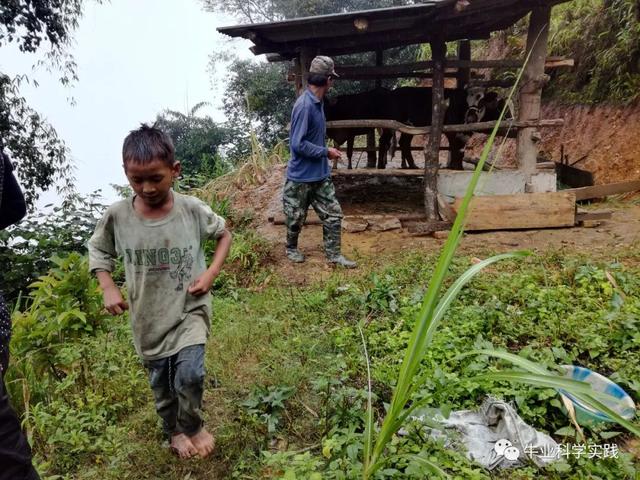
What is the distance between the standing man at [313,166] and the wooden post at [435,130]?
179cm

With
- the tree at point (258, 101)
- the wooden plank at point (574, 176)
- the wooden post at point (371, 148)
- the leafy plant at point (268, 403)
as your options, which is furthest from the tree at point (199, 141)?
the leafy plant at point (268, 403)

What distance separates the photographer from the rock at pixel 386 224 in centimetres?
609

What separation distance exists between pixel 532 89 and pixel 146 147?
18.1ft

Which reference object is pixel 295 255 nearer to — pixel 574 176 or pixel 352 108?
pixel 352 108

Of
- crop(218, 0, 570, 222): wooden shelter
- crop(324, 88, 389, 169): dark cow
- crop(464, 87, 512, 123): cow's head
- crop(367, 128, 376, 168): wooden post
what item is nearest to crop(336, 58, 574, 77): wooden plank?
crop(218, 0, 570, 222): wooden shelter

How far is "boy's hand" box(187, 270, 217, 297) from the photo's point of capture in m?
2.05

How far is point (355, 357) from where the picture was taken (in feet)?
9.59

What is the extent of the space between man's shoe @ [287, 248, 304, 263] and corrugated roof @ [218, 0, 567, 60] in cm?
248

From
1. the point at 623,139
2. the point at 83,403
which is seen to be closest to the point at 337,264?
the point at 83,403

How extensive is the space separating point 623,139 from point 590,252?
4052mm

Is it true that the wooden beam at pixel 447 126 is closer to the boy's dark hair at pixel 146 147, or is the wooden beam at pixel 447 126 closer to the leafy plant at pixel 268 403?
the leafy plant at pixel 268 403

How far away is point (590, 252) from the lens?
476 centimetres

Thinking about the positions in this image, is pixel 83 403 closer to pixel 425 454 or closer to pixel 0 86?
pixel 425 454

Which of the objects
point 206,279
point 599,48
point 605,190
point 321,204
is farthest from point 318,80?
point 599,48
